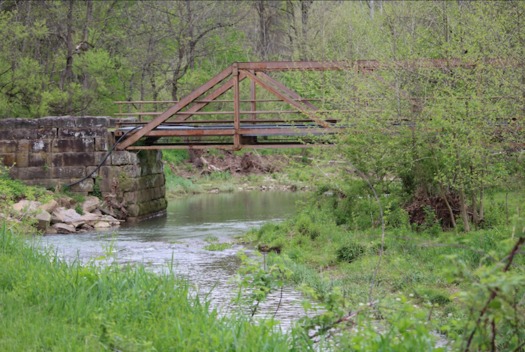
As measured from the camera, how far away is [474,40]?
1570 cm

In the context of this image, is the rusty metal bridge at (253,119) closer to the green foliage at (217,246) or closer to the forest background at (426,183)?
the forest background at (426,183)

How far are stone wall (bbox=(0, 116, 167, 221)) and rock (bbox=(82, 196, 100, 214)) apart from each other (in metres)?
0.38

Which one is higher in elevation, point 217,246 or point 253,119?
point 253,119

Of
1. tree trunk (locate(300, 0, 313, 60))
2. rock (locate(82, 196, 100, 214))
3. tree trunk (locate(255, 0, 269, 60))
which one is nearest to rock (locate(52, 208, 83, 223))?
rock (locate(82, 196, 100, 214))

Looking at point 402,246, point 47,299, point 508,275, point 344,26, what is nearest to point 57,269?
point 47,299

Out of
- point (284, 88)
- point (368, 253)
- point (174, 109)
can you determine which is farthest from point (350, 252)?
point (174, 109)

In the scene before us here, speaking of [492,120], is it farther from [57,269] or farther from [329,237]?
[57,269]

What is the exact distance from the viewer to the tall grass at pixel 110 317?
23.1 feet

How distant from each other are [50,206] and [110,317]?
49.9ft

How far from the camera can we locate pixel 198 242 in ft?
64.5

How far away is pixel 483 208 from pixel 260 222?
788 cm

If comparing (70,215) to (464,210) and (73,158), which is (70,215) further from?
(464,210)

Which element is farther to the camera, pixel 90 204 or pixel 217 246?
pixel 90 204

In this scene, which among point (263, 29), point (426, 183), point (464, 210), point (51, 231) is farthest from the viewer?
point (263, 29)
